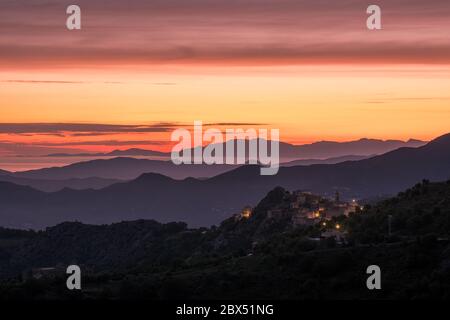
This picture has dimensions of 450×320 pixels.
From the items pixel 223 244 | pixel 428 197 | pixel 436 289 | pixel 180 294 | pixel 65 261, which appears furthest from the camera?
pixel 65 261

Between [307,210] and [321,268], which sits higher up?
[307,210]

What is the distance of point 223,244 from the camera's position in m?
122

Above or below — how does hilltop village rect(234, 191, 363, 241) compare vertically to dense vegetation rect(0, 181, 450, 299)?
above

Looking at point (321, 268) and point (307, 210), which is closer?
point (321, 268)

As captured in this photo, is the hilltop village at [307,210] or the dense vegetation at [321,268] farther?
the hilltop village at [307,210]

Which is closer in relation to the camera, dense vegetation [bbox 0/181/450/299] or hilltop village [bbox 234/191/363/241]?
dense vegetation [bbox 0/181/450/299]

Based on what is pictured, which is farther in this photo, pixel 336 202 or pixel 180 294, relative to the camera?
pixel 336 202

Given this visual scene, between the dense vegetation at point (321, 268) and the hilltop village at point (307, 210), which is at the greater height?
the hilltop village at point (307, 210)
